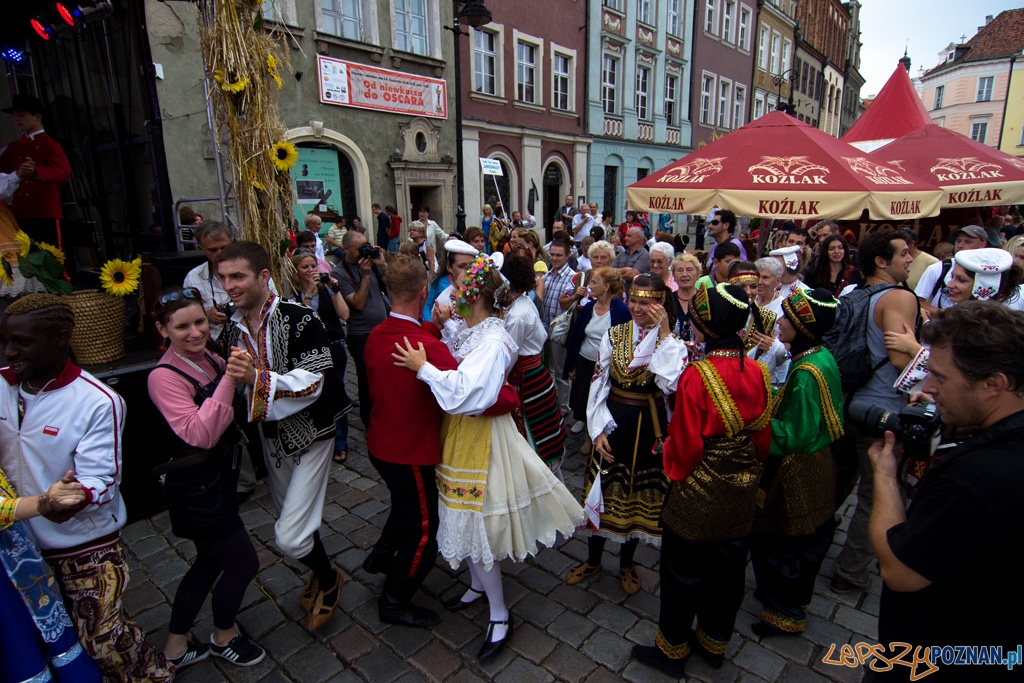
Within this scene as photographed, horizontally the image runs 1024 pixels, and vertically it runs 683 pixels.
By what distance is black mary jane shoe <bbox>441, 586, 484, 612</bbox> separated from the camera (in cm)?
301

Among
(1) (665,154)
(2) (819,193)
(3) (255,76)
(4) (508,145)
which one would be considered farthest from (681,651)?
(1) (665,154)

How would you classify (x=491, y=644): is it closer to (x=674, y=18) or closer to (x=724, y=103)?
(x=674, y=18)

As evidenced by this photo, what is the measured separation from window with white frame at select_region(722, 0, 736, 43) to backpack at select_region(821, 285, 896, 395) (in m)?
29.2

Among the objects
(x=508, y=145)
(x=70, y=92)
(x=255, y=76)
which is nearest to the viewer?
(x=255, y=76)

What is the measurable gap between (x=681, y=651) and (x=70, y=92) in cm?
938

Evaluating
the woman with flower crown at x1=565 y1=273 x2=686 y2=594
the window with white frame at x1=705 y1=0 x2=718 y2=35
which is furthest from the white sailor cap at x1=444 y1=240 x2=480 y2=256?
the window with white frame at x1=705 y1=0 x2=718 y2=35

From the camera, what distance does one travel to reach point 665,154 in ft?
80.7

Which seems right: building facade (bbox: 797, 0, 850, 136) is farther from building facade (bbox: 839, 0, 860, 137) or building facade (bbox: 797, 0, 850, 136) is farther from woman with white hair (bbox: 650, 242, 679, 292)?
woman with white hair (bbox: 650, 242, 679, 292)

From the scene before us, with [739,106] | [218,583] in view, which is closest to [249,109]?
[218,583]

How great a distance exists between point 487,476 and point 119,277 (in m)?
3.06

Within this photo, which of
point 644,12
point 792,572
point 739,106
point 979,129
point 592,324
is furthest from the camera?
point 979,129

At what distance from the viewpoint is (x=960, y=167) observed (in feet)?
22.0

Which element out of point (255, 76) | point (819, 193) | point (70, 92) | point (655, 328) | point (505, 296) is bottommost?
point (655, 328)

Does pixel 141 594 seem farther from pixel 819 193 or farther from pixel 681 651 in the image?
pixel 819 193
